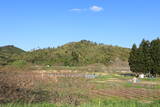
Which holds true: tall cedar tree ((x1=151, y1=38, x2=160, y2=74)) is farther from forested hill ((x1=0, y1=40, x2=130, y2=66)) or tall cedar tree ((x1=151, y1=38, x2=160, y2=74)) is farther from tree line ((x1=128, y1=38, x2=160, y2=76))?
forested hill ((x1=0, y1=40, x2=130, y2=66))

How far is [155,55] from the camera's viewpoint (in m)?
42.4

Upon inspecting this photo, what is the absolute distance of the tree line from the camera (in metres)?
42.4

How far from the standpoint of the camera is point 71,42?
324 feet

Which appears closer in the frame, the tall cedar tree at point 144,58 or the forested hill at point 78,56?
the tall cedar tree at point 144,58

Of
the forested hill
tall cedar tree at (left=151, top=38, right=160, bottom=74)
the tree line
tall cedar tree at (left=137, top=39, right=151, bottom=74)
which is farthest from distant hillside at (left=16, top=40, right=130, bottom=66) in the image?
tall cedar tree at (left=151, top=38, right=160, bottom=74)

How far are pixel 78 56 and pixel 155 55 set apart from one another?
31668mm

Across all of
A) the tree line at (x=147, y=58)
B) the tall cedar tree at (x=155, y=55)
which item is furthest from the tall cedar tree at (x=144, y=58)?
the tall cedar tree at (x=155, y=55)

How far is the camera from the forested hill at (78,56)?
234ft

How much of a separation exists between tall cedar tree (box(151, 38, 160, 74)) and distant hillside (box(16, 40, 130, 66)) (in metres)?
28.5

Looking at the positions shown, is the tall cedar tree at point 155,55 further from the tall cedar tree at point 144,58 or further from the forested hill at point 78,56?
the forested hill at point 78,56

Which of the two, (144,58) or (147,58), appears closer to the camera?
(147,58)

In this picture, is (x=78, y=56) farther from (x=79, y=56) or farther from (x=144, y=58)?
(x=144, y=58)

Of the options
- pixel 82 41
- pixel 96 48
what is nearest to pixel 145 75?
pixel 96 48

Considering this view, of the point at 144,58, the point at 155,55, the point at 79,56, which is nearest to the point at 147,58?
the point at 144,58
